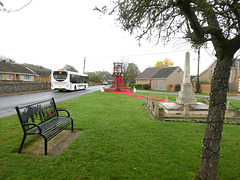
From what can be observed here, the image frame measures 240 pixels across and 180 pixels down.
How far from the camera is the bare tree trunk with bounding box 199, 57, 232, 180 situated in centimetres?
233

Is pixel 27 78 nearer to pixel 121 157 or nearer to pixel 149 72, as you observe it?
pixel 149 72

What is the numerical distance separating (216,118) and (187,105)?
521cm

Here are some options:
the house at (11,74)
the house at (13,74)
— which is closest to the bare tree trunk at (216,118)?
the house at (11,74)

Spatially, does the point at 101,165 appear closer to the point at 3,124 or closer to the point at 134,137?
the point at 134,137

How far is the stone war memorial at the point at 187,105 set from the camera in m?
7.88

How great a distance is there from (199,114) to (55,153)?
7.70 m

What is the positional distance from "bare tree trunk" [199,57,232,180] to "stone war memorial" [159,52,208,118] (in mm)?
5117

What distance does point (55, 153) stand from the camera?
3471 millimetres

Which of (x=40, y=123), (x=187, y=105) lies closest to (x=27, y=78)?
(x=40, y=123)

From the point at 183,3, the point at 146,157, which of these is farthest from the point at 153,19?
the point at 146,157

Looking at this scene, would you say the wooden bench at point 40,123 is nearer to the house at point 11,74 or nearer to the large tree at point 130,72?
the house at point 11,74

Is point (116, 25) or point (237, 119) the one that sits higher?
point (116, 25)

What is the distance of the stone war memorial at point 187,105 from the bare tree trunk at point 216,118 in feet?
16.8

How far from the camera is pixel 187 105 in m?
7.25
